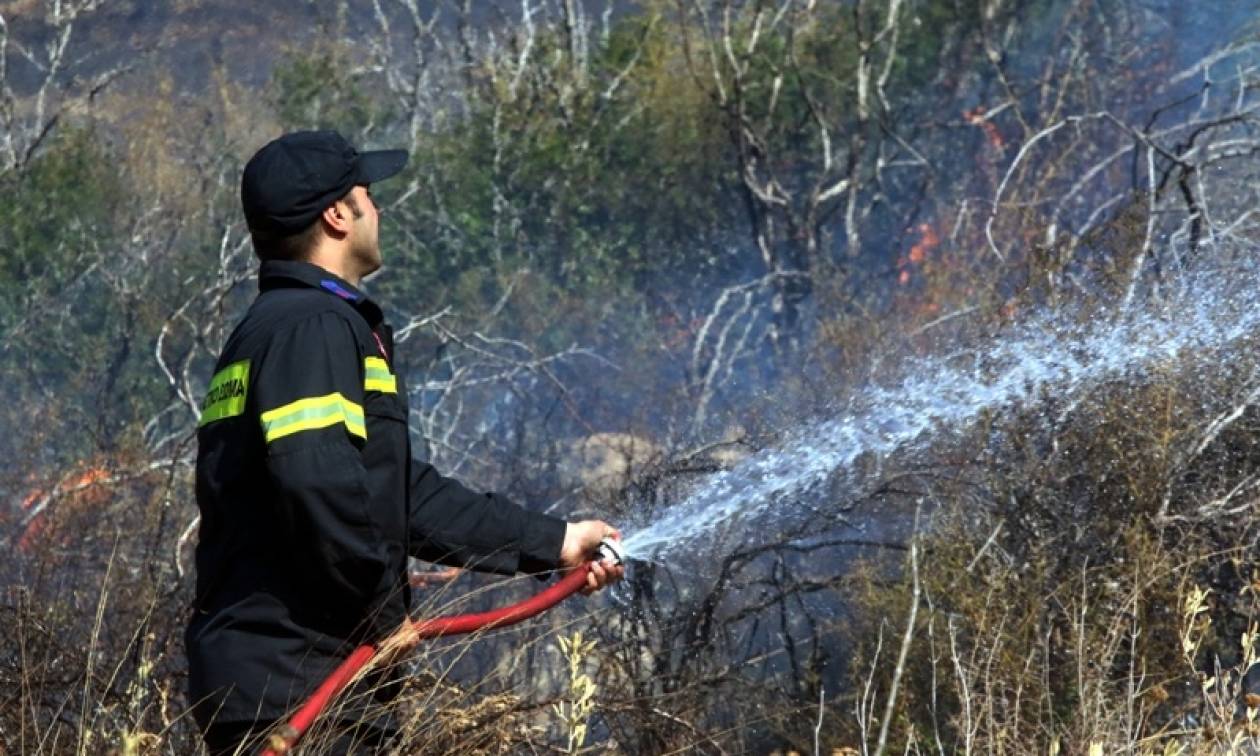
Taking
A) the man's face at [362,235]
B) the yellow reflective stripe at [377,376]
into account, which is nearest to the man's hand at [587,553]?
the yellow reflective stripe at [377,376]

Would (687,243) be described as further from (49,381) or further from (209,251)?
(49,381)

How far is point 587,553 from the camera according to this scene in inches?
127

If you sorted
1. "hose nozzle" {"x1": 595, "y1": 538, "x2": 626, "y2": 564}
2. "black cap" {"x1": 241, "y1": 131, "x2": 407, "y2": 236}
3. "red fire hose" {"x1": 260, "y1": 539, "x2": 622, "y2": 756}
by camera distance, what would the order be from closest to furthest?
"red fire hose" {"x1": 260, "y1": 539, "x2": 622, "y2": 756} < "black cap" {"x1": 241, "y1": 131, "x2": 407, "y2": 236} < "hose nozzle" {"x1": 595, "y1": 538, "x2": 626, "y2": 564}

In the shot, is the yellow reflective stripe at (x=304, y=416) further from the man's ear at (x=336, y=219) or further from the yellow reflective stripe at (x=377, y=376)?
the man's ear at (x=336, y=219)

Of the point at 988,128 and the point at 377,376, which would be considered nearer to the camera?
the point at 377,376

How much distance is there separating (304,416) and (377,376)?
25 cm

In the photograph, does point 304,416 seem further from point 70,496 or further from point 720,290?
point 720,290

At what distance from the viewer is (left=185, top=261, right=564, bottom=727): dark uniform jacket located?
103 inches

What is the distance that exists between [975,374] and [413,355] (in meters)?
7.29

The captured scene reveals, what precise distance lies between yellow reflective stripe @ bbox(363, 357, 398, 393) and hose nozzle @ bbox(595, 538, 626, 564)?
0.60 m

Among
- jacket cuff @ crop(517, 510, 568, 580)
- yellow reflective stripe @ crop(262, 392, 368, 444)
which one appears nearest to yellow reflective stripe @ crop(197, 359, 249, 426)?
yellow reflective stripe @ crop(262, 392, 368, 444)

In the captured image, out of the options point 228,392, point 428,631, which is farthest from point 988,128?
point 228,392

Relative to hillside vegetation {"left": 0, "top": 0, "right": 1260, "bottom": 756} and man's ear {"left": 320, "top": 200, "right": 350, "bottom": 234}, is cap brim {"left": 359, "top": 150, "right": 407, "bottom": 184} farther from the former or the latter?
hillside vegetation {"left": 0, "top": 0, "right": 1260, "bottom": 756}

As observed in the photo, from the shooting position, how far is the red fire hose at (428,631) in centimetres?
262
